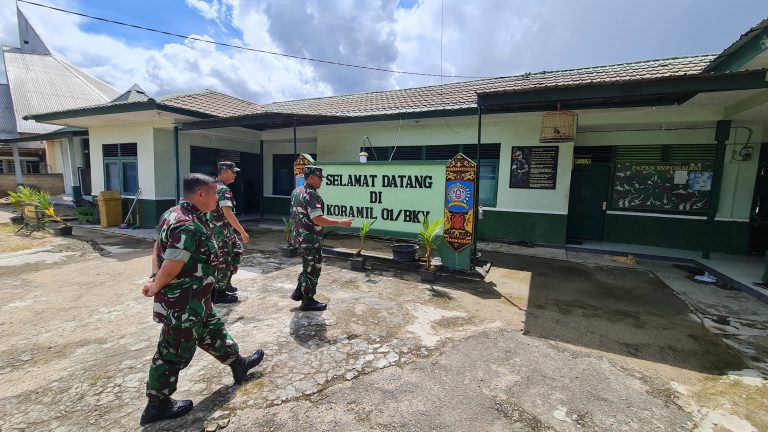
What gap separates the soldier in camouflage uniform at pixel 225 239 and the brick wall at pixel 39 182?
20.0 metres

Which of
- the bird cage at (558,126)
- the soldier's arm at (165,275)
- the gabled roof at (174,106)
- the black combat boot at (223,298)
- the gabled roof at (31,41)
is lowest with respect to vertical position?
the black combat boot at (223,298)

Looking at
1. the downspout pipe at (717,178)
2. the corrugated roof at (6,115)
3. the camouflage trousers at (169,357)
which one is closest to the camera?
the camouflage trousers at (169,357)

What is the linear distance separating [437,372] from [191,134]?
32.8 feet

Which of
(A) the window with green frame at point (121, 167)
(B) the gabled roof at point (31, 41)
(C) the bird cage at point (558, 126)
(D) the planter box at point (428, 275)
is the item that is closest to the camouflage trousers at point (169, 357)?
(D) the planter box at point (428, 275)

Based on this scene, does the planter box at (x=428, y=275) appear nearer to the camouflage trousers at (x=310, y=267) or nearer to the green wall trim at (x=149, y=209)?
the camouflage trousers at (x=310, y=267)

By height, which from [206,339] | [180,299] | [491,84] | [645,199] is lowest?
[206,339]

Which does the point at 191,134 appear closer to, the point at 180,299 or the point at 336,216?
the point at 336,216

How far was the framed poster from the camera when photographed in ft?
24.8

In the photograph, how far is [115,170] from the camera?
997cm

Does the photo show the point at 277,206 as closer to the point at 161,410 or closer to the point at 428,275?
the point at 428,275

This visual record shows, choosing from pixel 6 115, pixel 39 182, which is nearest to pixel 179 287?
pixel 39 182

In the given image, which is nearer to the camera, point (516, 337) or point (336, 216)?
point (516, 337)

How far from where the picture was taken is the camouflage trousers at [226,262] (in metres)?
3.92

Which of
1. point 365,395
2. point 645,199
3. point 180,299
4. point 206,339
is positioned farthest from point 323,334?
point 645,199
